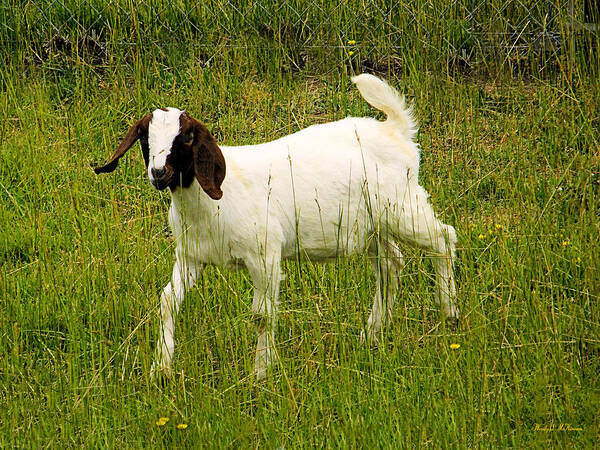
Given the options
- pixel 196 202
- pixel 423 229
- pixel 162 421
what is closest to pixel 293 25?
pixel 423 229

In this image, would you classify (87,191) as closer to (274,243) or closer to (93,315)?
(93,315)

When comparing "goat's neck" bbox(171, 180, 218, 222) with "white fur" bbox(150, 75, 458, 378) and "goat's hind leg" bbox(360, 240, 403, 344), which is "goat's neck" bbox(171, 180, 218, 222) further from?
"goat's hind leg" bbox(360, 240, 403, 344)

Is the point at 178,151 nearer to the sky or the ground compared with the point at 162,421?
nearer to the sky

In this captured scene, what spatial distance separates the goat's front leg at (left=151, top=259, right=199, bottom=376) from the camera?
427 centimetres

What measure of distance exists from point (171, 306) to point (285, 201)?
0.75m

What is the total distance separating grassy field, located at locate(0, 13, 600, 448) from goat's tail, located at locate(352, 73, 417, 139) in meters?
0.60

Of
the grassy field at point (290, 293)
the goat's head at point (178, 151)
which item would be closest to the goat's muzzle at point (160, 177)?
the goat's head at point (178, 151)

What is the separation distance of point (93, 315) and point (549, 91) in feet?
11.6

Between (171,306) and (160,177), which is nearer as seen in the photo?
(160,177)

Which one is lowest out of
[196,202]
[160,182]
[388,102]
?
[196,202]

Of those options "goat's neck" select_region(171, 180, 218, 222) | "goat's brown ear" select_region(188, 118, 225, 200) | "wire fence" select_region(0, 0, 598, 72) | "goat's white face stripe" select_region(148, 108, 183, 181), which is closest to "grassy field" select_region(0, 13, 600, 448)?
"wire fence" select_region(0, 0, 598, 72)

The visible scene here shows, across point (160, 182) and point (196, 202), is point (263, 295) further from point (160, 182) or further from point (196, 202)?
point (160, 182)

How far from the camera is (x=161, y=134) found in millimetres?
4203

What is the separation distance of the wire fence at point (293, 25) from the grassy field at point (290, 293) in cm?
18
